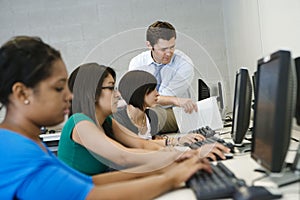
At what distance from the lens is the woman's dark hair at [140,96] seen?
2154 millimetres

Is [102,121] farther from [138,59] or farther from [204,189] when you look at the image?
[138,59]

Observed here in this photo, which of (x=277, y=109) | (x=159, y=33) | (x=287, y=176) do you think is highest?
(x=159, y=33)

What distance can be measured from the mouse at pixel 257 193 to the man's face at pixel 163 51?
1778mm

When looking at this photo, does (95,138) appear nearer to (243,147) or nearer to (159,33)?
(243,147)

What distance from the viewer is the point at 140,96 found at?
2.17 meters

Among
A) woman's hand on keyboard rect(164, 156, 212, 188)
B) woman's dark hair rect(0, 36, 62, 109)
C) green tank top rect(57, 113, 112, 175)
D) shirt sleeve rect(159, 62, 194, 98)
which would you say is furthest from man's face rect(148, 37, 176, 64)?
woman's dark hair rect(0, 36, 62, 109)

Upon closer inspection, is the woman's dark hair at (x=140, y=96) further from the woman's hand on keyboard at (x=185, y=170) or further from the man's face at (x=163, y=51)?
the woman's hand on keyboard at (x=185, y=170)

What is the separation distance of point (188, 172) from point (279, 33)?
1386 mm

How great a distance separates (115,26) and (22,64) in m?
2.92

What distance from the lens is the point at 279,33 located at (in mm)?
2078

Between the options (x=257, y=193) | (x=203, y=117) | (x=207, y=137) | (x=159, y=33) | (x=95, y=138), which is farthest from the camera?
(x=159, y=33)

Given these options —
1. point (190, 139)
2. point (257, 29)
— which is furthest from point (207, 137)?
point (257, 29)

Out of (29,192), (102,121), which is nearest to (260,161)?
(29,192)

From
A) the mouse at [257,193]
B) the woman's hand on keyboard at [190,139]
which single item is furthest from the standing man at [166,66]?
the mouse at [257,193]
